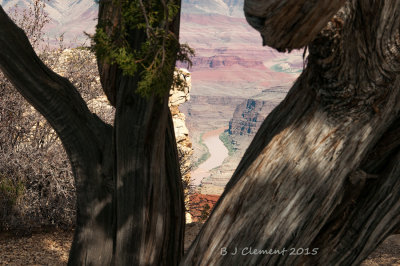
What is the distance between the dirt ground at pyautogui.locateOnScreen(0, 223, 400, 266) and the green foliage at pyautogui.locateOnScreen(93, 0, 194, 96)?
441cm

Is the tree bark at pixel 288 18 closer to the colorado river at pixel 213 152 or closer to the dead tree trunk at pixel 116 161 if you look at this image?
the dead tree trunk at pixel 116 161

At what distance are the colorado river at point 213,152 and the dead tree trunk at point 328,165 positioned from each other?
12582 centimetres

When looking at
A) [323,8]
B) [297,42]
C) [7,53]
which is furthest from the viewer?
[7,53]

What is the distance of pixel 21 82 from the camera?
334 cm

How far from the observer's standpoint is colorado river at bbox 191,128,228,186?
138 meters

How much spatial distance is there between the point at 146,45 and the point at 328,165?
1.27 m

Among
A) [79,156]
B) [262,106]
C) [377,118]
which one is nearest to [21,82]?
[79,156]

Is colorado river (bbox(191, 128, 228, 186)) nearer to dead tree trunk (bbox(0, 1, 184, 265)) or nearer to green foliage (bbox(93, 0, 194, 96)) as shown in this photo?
dead tree trunk (bbox(0, 1, 184, 265))

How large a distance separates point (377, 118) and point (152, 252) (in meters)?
2.00

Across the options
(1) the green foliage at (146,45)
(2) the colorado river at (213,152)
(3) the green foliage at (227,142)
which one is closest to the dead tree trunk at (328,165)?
(1) the green foliage at (146,45)

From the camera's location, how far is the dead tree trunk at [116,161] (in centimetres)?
327

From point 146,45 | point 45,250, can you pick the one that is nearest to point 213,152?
point 45,250

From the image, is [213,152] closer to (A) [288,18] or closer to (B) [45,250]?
(B) [45,250]

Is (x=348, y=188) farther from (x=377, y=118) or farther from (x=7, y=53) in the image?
(x=7, y=53)
